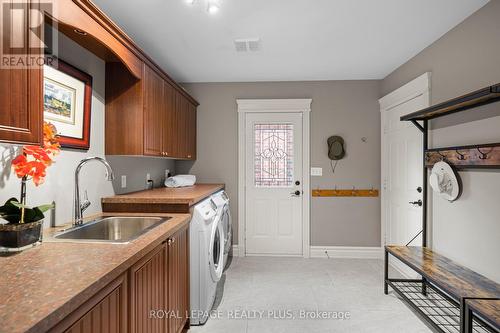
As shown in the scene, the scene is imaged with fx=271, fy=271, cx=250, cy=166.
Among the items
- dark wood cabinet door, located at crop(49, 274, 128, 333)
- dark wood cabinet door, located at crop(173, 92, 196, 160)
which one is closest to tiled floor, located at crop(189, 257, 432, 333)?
dark wood cabinet door, located at crop(49, 274, 128, 333)

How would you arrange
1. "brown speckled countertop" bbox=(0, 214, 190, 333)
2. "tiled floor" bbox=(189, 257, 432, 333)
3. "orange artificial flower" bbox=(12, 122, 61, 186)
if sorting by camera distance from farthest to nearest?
"tiled floor" bbox=(189, 257, 432, 333)
"orange artificial flower" bbox=(12, 122, 61, 186)
"brown speckled countertop" bbox=(0, 214, 190, 333)

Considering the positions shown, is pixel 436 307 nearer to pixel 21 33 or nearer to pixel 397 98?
pixel 397 98

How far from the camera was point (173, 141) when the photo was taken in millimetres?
3016

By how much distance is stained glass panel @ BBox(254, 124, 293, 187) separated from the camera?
12.7 ft

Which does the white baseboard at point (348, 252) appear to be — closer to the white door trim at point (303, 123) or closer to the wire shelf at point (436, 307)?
the white door trim at point (303, 123)

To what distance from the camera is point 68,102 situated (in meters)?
1.81

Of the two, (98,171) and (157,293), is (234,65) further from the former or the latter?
(157,293)

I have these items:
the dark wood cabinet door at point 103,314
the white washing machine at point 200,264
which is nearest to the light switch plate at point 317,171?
the white washing machine at point 200,264

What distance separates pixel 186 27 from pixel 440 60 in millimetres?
2329

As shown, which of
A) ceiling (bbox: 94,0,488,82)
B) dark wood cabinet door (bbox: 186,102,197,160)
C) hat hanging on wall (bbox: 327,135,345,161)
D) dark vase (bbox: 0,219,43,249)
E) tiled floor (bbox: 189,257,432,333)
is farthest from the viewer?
hat hanging on wall (bbox: 327,135,345,161)

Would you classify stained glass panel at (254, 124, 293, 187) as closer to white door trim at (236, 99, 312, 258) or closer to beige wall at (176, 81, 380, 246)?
white door trim at (236, 99, 312, 258)

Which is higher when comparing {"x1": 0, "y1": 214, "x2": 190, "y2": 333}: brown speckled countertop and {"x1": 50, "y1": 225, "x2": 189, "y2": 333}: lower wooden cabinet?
{"x1": 0, "y1": 214, "x2": 190, "y2": 333}: brown speckled countertop

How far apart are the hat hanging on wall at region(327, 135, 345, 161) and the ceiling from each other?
2.94 feet

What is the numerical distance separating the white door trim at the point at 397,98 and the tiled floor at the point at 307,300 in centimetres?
77
